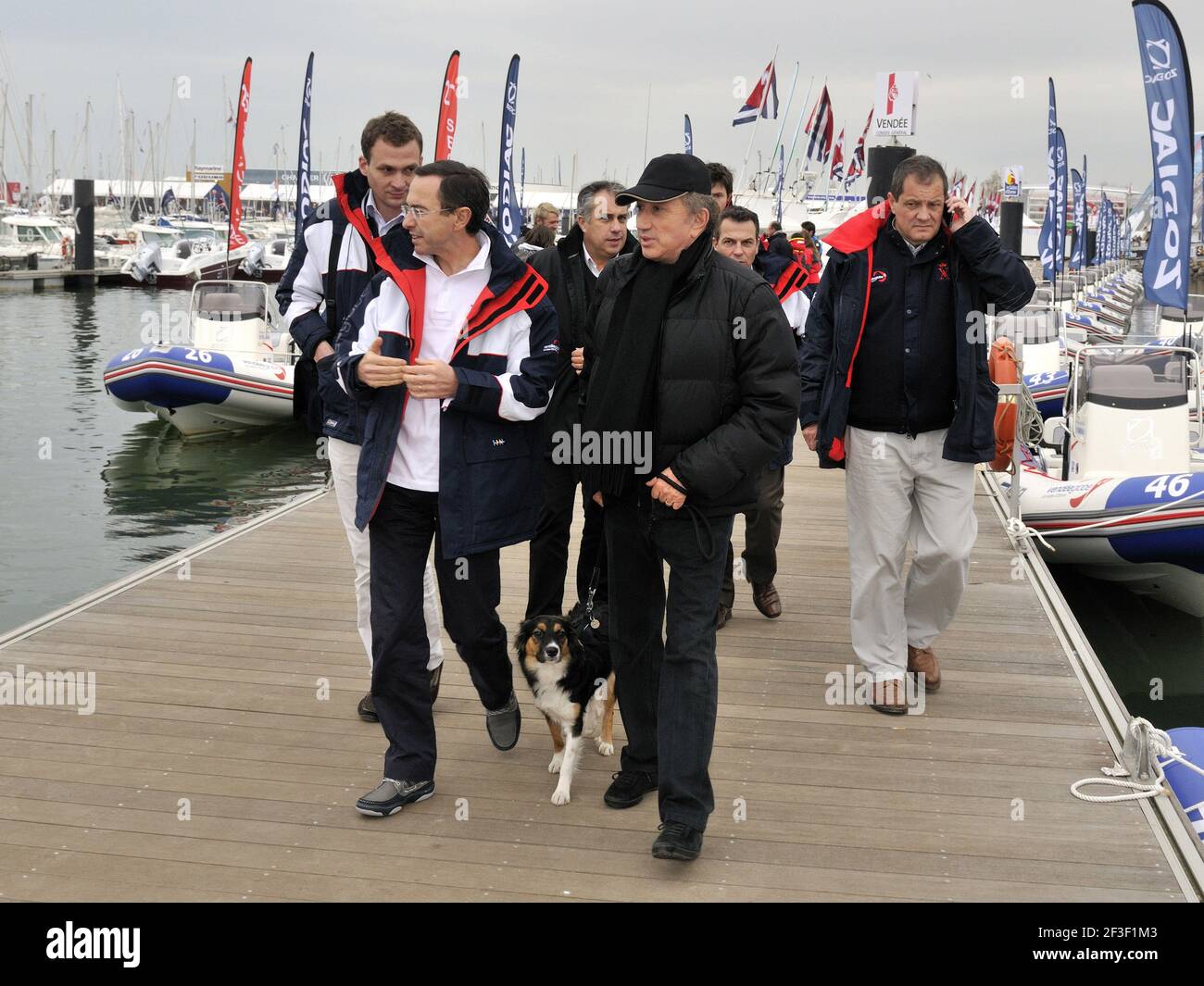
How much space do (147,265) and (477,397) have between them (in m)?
50.3

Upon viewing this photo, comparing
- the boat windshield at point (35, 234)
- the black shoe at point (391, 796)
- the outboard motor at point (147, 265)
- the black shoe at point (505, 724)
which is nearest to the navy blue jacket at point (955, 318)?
the black shoe at point (505, 724)

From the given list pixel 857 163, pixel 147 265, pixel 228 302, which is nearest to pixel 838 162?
pixel 857 163

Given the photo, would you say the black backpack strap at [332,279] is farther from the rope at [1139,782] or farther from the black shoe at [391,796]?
the rope at [1139,782]

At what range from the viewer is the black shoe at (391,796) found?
3.87m

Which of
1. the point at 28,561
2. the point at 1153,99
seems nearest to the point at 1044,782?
the point at 1153,99

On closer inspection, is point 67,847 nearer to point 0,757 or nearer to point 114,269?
point 0,757

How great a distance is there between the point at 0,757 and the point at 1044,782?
357cm

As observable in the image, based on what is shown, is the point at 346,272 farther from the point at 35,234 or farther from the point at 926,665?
the point at 35,234

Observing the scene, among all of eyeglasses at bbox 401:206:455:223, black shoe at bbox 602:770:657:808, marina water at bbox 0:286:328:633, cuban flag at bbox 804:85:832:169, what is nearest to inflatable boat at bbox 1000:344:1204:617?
black shoe at bbox 602:770:657:808

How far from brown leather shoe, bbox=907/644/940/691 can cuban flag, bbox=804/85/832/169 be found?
3836cm

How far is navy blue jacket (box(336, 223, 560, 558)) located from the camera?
3789 mm

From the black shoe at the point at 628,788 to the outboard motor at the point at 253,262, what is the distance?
5222 centimetres

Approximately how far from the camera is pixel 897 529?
4996mm

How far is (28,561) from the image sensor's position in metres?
12.2
